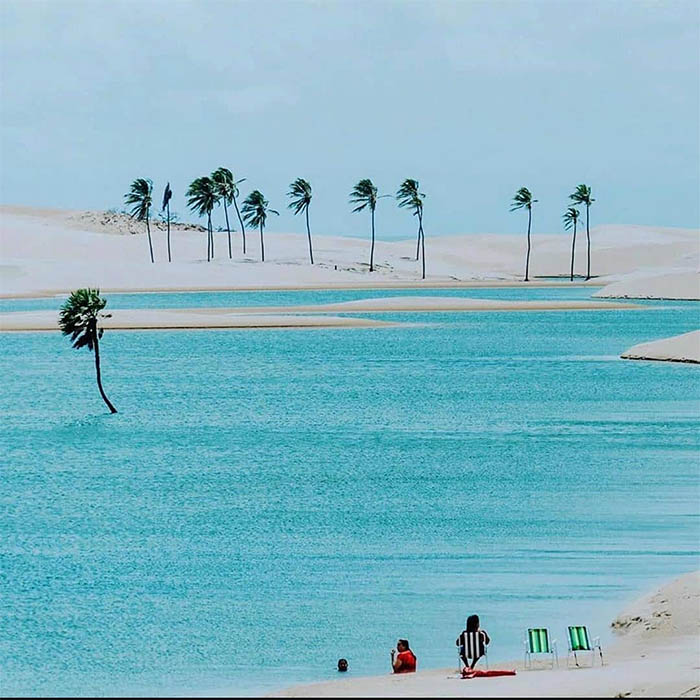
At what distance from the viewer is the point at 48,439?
2071 inches

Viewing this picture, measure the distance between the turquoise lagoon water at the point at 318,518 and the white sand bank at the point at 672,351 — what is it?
236 cm

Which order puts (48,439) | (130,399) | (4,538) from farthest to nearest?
1. (130,399)
2. (48,439)
3. (4,538)

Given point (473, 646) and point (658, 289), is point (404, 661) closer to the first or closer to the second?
point (473, 646)

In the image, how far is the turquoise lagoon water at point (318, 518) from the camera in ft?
78.9

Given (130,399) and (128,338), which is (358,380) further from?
(128,338)

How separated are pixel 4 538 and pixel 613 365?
1969 inches

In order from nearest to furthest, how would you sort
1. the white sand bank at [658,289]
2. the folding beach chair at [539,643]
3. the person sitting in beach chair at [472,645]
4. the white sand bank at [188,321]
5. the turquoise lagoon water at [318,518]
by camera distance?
the folding beach chair at [539,643]
the person sitting in beach chair at [472,645]
the turquoise lagoon water at [318,518]
the white sand bank at [188,321]
the white sand bank at [658,289]

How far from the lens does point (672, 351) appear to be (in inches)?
3078

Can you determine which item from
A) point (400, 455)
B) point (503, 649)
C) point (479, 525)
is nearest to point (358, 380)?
point (400, 455)

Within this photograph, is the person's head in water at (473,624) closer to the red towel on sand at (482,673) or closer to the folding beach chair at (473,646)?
the folding beach chair at (473,646)

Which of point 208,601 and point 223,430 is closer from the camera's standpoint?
point 208,601

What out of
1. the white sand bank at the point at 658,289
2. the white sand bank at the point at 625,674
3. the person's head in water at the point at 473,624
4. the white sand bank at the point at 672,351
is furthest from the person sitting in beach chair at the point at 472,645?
the white sand bank at the point at 658,289

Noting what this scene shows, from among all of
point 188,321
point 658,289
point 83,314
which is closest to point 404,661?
point 83,314

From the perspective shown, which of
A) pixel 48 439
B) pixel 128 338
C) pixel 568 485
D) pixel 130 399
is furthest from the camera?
pixel 128 338
